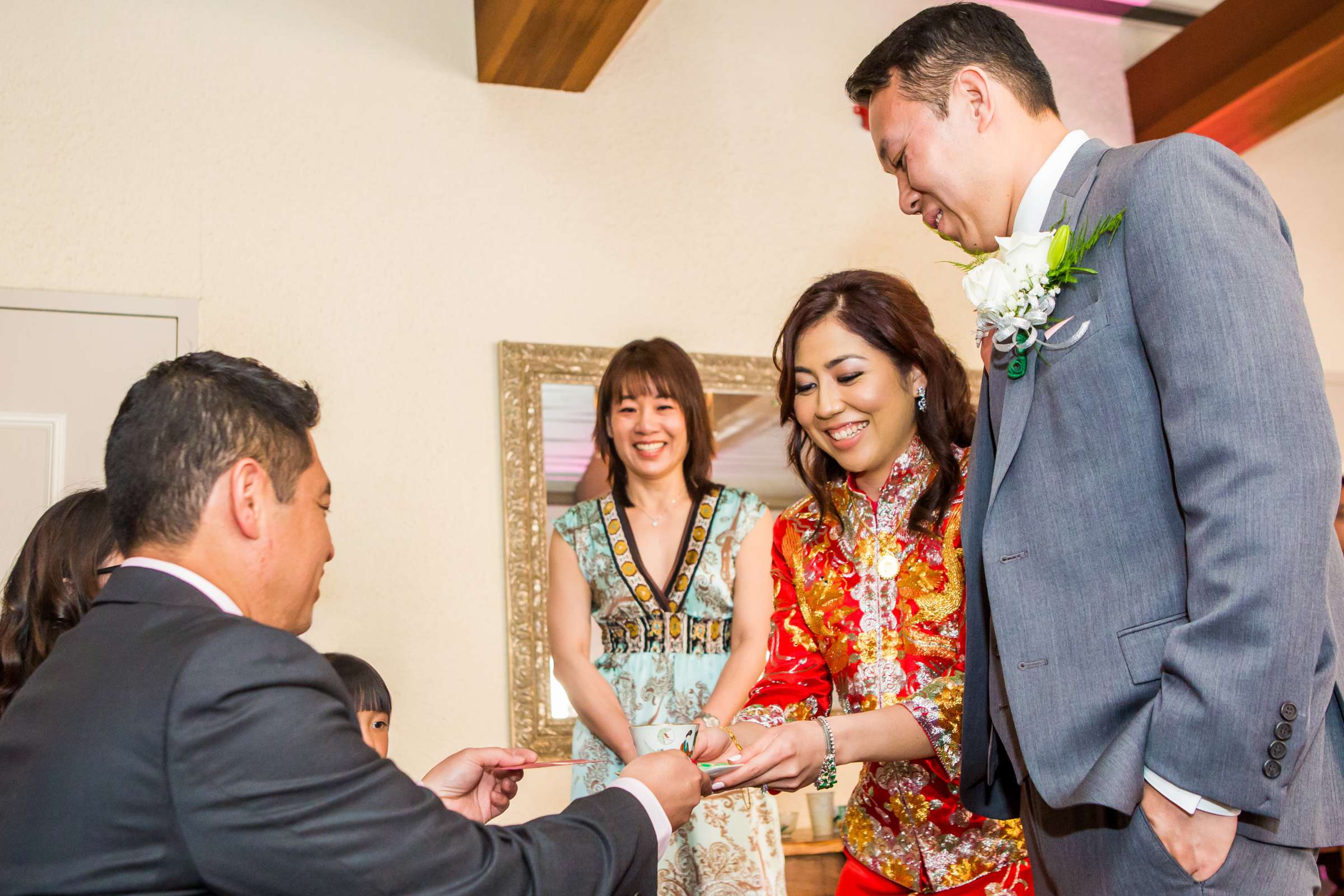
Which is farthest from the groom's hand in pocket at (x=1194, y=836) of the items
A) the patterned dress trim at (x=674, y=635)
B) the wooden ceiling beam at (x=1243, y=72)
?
the wooden ceiling beam at (x=1243, y=72)

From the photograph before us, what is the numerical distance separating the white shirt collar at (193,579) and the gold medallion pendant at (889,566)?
111 cm

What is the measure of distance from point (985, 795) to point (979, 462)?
0.47 meters

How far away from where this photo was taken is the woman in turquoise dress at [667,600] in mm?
3156

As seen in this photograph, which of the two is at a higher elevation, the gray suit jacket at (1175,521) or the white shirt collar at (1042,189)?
the white shirt collar at (1042,189)

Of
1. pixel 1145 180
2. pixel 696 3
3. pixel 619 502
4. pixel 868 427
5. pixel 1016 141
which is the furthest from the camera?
pixel 696 3

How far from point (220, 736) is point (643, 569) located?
2215 millimetres

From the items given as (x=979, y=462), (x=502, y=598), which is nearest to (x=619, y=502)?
(x=502, y=598)

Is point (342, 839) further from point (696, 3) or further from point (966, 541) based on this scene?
point (696, 3)

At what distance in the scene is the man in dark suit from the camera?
1.19m

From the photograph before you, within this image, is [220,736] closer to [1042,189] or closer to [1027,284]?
[1027,284]

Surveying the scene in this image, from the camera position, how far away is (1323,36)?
14.7 ft

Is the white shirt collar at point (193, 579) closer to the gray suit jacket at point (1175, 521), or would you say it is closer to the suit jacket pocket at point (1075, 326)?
the gray suit jacket at point (1175, 521)

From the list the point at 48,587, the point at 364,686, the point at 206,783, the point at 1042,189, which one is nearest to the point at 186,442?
the point at 206,783

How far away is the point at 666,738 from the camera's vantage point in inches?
69.7
